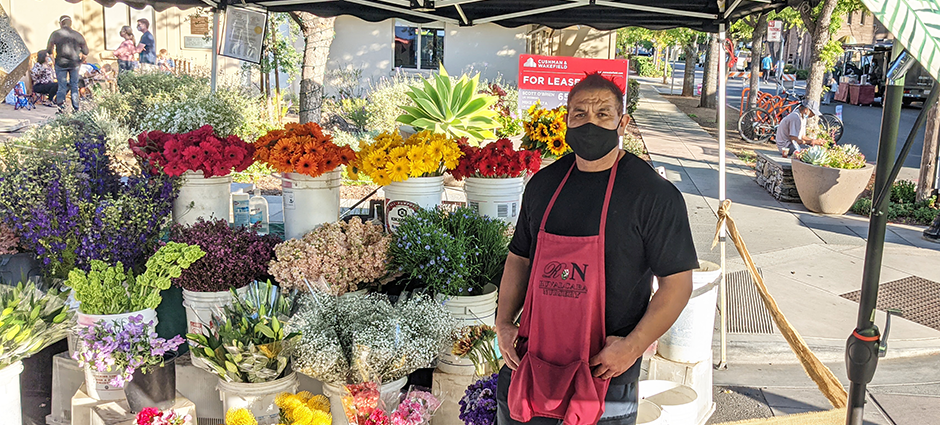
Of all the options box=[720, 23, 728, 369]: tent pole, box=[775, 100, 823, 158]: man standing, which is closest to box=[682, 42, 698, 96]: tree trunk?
box=[775, 100, 823, 158]: man standing

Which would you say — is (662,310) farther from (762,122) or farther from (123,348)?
(762,122)

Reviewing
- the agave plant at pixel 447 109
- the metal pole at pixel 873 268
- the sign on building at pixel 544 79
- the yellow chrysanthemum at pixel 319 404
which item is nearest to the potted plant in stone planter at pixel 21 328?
the yellow chrysanthemum at pixel 319 404

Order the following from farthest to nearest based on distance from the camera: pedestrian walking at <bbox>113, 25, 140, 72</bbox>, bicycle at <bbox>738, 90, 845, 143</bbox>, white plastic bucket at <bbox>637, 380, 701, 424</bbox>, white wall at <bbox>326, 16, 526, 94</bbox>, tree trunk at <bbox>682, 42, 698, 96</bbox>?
tree trunk at <bbox>682, 42, 698, 96</bbox> → white wall at <bbox>326, 16, 526, 94</bbox> → pedestrian walking at <bbox>113, 25, 140, 72</bbox> → bicycle at <bbox>738, 90, 845, 143</bbox> → white plastic bucket at <bbox>637, 380, 701, 424</bbox>

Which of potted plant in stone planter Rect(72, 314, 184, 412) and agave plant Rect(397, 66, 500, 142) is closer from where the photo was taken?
potted plant in stone planter Rect(72, 314, 184, 412)

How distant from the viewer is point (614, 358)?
6.91 ft

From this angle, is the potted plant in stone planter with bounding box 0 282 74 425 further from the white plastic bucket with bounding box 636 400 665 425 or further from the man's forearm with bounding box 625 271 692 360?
the white plastic bucket with bounding box 636 400 665 425

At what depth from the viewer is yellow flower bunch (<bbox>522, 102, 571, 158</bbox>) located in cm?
487

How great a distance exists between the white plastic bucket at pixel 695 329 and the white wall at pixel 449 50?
15041 mm

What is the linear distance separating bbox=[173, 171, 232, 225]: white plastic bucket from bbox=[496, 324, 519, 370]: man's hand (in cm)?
204

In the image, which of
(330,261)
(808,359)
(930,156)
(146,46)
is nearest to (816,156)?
(930,156)

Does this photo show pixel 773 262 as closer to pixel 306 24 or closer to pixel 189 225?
pixel 189 225

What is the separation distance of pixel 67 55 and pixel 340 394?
14602 millimetres

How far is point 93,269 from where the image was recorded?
10.1ft

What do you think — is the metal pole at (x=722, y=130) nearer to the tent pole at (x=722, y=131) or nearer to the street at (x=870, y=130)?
the tent pole at (x=722, y=131)
